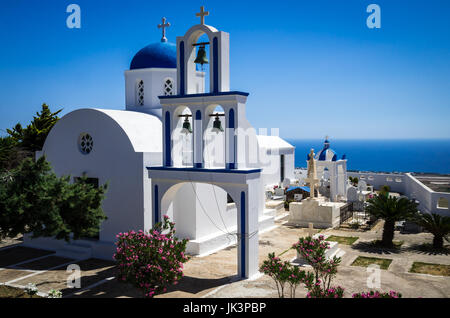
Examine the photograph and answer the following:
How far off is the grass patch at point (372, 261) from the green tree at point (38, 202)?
27.8 ft

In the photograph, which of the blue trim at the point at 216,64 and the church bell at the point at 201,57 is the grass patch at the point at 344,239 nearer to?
the blue trim at the point at 216,64

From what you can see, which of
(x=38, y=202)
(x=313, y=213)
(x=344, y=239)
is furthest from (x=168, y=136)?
(x=313, y=213)

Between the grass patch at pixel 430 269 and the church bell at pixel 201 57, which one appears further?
the church bell at pixel 201 57

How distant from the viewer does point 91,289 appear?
36.5 ft

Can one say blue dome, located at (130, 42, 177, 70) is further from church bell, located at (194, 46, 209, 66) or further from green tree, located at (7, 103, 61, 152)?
green tree, located at (7, 103, 61, 152)

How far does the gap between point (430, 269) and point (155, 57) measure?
1279 centimetres

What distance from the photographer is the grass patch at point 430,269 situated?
11844mm

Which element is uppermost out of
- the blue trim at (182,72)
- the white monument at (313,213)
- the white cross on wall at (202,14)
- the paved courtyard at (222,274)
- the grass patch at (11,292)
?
the white cross on wall at (202,14)

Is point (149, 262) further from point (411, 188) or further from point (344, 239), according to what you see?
point (411, 188)

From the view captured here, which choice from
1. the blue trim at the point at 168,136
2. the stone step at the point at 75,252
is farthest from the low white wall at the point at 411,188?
the stone step at the point at 75,252

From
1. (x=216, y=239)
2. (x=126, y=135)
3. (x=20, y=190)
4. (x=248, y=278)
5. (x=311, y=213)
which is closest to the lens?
(x=20, y=190)
